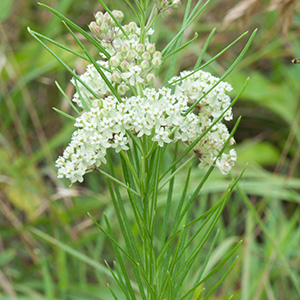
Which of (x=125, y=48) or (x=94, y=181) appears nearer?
(x=125, y=48)

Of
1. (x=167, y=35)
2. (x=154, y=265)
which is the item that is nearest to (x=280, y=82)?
(x=167, y=35)

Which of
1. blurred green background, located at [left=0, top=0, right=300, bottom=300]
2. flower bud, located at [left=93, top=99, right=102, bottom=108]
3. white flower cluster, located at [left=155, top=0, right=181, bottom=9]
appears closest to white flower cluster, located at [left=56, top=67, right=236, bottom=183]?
flower bud, located at [left=93, top=99, right=102, bottom=108]

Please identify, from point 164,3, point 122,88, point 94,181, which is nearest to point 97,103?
point 122,88

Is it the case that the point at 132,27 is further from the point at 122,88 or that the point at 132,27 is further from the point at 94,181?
the point at 94,181

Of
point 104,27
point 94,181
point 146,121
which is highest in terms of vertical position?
point 94,181

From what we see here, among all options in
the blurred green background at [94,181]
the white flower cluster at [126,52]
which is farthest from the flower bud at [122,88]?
the blurred green background at [94,181]
